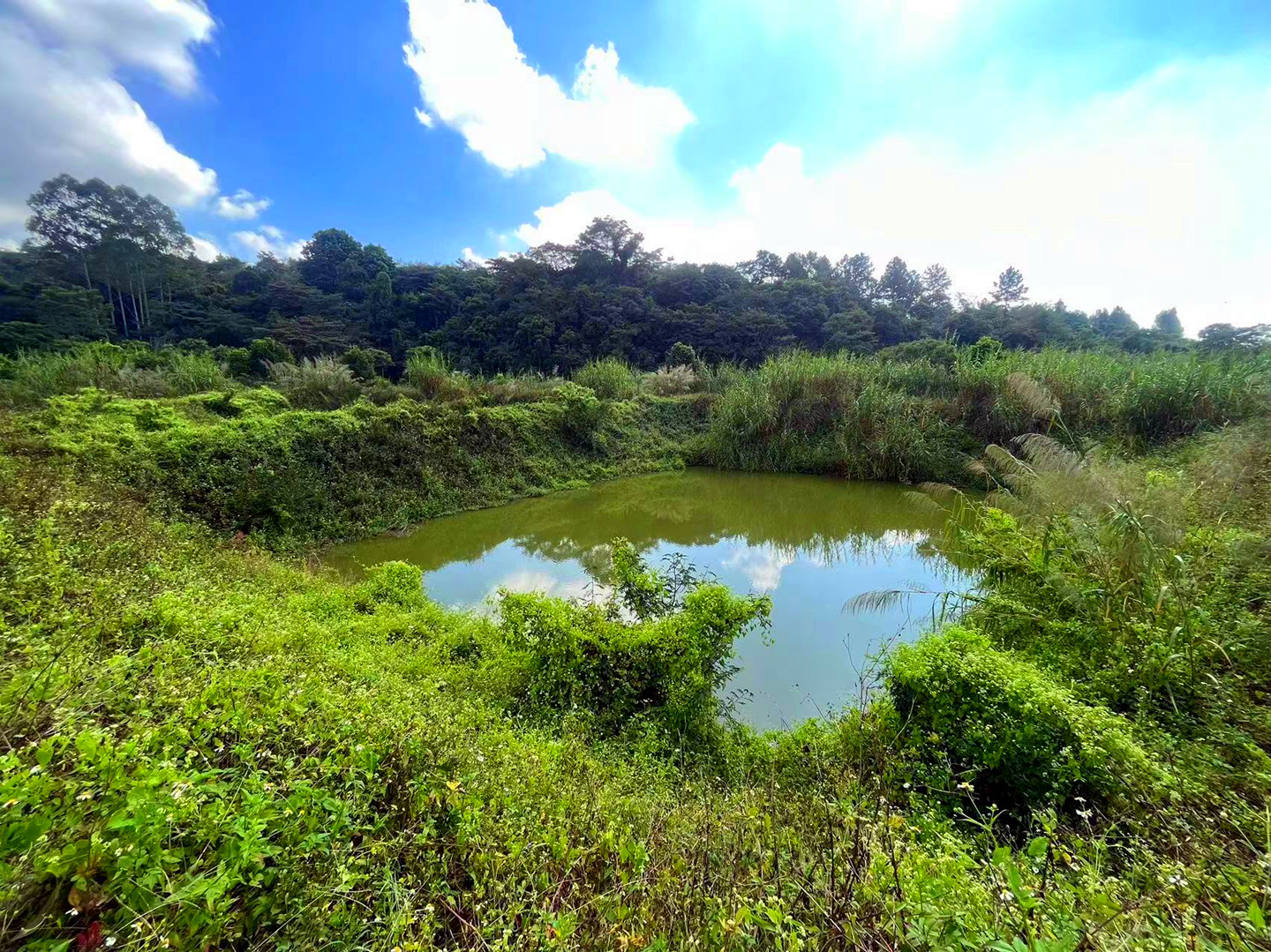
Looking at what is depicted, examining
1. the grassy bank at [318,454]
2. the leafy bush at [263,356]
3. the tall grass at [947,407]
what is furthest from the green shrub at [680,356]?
the leafy bush at [263,356]

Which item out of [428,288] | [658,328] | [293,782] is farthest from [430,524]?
[428,288]

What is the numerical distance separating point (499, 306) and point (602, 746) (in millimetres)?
25660

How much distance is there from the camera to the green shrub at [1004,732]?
2.14 meters

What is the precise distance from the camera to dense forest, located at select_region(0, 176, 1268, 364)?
22.7 m

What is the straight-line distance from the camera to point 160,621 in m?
2.61

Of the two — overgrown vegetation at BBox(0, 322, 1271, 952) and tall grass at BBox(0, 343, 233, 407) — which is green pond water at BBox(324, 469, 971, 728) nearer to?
overgrown vegetation at BBox(0, 322, 1271, 952)

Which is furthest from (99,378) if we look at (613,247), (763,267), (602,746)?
(763,267)

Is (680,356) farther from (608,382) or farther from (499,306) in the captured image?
(499,306)

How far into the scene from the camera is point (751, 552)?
6902 millimetres

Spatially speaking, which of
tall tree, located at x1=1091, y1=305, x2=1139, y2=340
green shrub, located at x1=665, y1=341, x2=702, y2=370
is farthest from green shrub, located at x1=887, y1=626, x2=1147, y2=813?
tall tree, located at x1=1091, y1=305, x2=1139, y2=340

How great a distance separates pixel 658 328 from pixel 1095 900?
24.9 m

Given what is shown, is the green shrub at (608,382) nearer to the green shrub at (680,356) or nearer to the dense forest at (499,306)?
the green shrub at (680,356)

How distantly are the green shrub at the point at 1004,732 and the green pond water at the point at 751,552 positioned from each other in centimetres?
55

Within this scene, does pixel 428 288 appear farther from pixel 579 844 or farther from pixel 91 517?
pixel 579 844
